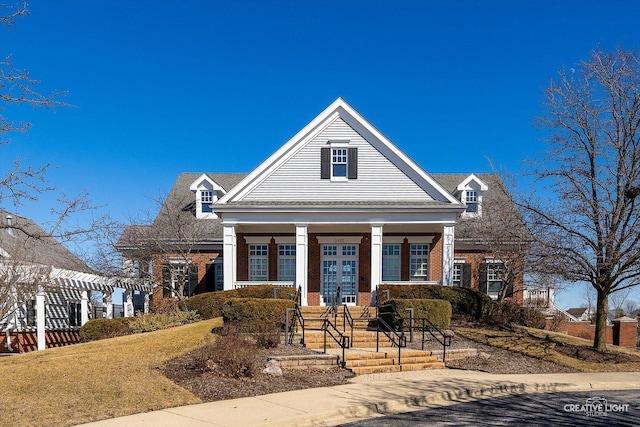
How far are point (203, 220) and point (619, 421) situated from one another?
22.5 m

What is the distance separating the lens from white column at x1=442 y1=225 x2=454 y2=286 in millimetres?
21562

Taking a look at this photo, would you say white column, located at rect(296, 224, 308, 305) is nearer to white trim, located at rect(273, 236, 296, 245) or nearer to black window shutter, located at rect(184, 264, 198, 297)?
white trim, located at rect(273, 236, 296, 245)

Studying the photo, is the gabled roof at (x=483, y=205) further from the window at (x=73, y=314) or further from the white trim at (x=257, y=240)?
the window at (x=73, y=314)

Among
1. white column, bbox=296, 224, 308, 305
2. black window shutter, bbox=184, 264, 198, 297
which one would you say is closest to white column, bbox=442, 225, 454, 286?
white column, bbox=296, 224, 308, 305

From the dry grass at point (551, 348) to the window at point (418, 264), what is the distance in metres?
5.76

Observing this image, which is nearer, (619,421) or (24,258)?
(619,421)

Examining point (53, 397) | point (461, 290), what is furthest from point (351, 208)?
point (53, 397)

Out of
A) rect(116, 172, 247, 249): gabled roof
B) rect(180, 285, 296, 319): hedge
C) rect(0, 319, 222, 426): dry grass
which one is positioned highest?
rect(116, 172, 247, 249): gabled roof

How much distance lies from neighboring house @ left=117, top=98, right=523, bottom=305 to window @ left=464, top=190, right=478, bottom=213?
0.06 metres

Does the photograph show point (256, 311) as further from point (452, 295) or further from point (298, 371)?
point (452, 295)

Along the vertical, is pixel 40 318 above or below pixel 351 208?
below

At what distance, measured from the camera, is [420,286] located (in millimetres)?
20750

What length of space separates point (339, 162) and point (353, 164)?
0.64m

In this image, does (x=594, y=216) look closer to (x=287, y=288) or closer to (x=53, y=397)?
(x=287, y=288)
